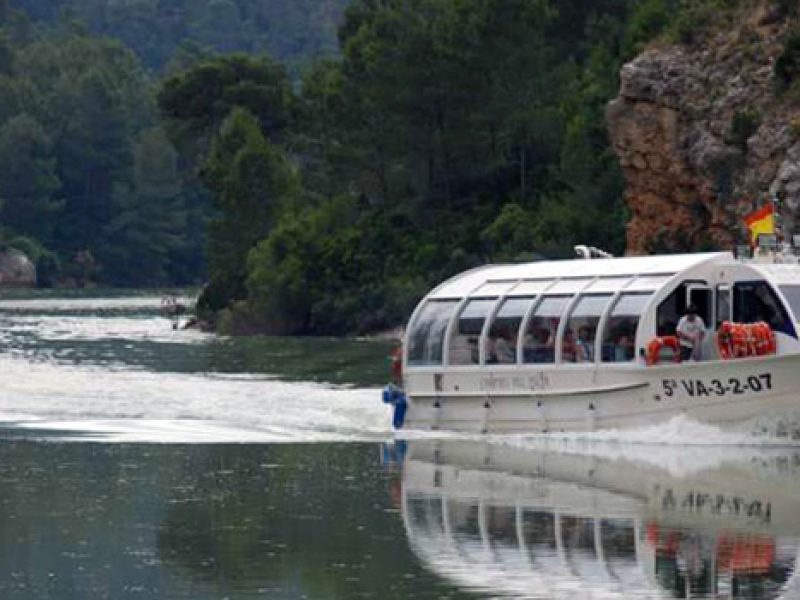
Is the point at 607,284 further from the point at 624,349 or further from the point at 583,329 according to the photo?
the point at 624,349

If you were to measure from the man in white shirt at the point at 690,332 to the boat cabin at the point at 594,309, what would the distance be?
292 millimetres

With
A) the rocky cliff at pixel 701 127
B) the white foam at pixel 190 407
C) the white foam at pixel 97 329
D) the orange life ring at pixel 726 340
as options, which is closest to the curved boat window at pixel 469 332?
the white foam at pixel 190 407

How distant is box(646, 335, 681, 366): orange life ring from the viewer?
1665 inches

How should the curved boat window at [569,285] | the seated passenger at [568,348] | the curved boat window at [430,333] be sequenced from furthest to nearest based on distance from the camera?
the curved boat window at [430,333] < the curved boat window at [569,285] < the seated passenger at [568,348]

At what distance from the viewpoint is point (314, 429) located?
48.3 metres

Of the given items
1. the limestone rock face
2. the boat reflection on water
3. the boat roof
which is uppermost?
the limestone rock face

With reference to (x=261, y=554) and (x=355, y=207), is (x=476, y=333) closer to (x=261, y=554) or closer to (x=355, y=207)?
(x=261, y=554)

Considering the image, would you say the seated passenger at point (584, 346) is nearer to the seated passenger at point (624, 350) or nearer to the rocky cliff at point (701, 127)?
the seated passenger at point (624, 350)

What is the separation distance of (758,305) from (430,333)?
21.3 feet

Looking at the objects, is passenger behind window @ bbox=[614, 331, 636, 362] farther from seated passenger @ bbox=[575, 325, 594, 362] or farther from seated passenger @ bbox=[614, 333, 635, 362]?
seated passenger @ bbox=[575, 325, 594, 362]

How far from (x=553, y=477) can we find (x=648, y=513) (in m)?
4.75

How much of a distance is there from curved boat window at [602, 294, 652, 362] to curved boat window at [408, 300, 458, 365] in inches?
159

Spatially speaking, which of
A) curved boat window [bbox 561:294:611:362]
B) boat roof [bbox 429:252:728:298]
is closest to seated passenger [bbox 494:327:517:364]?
boat roof [bbox 429:252:728:298]

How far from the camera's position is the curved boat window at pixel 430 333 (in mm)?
46438
